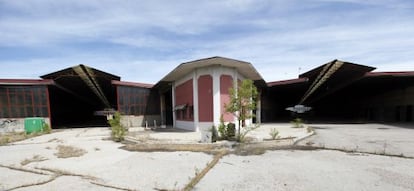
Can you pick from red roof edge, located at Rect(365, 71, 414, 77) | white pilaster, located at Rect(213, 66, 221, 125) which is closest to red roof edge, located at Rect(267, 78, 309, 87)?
red roof edge, located at Rect(365, 71, 414, 77)

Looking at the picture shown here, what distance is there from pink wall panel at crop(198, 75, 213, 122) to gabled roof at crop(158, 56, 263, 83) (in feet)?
3.22

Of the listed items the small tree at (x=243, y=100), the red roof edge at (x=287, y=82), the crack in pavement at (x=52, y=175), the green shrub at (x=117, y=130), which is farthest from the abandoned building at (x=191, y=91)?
the crack in pavement at (x=52, y=175)

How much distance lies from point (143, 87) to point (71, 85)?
338 inches

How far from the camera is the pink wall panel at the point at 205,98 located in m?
14.5

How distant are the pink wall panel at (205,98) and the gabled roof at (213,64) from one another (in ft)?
3.22

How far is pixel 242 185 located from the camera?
4895 mm

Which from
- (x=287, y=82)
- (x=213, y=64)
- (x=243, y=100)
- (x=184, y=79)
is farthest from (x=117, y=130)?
(x=287, y=82)

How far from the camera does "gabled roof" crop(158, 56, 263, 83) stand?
13.5 m

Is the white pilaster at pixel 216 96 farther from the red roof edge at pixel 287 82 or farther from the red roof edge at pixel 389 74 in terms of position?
the red roof edge at pixel 389 74

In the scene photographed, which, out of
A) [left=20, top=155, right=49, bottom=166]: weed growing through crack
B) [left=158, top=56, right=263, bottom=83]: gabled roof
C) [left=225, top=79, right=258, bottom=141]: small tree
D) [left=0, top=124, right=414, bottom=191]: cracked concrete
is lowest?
[left=20, top=155, right=49, bottom=166]: weed growing through crack

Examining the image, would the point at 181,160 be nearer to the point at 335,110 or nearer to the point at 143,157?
the point at 143,157

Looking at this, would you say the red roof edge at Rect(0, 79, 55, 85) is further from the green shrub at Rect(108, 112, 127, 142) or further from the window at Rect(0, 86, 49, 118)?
the green shrub at Rect(108, 112, 127, 142)

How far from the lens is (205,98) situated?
14789mm

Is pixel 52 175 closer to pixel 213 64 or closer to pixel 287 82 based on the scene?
pixel 213 64
